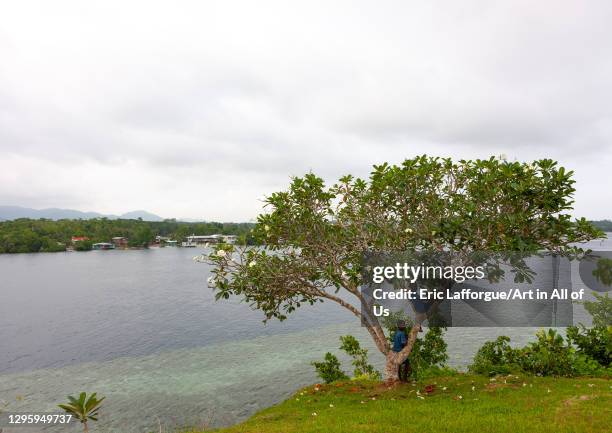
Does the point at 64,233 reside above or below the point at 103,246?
above

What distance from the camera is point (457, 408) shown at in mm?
12148

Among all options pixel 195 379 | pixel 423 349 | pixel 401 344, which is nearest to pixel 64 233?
Result: pixel 195 379

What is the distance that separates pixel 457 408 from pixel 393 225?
661 centimetres

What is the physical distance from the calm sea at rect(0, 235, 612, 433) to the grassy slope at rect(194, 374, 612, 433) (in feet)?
34.8

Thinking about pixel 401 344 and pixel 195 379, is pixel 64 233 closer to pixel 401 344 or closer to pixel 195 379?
pixel 195 379

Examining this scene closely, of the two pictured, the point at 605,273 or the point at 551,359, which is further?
the point at 605,273

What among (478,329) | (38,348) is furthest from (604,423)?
(38,348)

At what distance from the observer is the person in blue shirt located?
15727 mm

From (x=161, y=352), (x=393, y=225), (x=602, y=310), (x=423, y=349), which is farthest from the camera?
(x=161, y=352)

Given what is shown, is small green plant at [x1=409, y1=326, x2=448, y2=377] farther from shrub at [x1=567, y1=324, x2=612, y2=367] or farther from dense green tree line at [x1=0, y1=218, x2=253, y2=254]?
dense green tree line at [x1=0, y1=218, x2=253, y2=254]

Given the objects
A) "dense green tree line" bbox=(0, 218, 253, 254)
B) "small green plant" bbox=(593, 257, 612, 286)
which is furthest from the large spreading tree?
"dense green tree line" bbox=(0, 218, 253, 254)

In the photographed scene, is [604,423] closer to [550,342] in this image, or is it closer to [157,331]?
[550,342]

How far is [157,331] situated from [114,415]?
2142cm

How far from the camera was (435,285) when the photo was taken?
14984 mm
